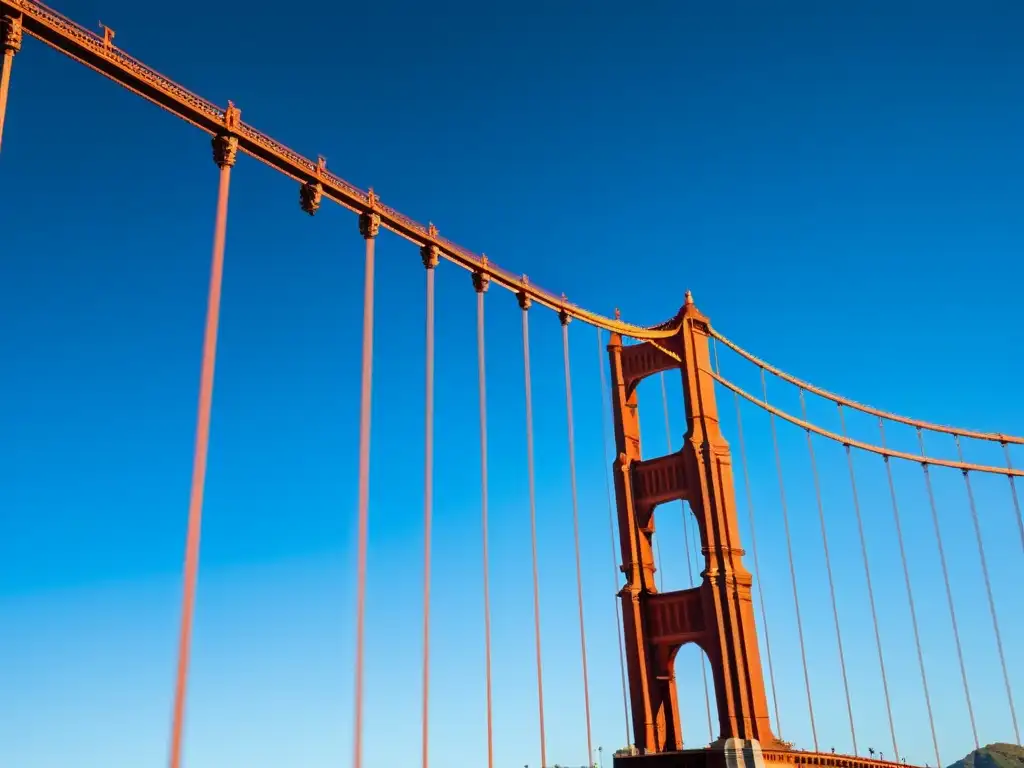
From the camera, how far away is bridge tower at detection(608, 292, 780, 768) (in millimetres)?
36156

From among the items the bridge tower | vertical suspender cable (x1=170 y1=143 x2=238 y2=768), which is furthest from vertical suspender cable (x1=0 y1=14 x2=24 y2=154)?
the bridge tower

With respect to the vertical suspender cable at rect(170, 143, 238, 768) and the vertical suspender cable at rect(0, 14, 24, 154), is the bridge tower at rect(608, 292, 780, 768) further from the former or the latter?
the vertical suspender cable at rect(0, 14, 24, 154)

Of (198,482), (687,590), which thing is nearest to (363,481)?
(198,482)

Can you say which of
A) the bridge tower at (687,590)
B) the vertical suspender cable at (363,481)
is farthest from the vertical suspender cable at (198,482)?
the bridge tower at (687,590)

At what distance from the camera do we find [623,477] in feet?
140

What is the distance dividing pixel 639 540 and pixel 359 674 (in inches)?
981

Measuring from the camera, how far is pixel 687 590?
39.1m

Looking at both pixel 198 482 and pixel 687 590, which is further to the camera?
pixel 687 590

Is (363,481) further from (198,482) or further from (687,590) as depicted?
(687,590)

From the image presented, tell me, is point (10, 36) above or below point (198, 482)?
above

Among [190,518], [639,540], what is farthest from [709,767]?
[190,518]

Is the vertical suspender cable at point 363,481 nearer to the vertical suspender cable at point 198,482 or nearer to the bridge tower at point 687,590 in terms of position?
the vertical suspender cable at point 198,482

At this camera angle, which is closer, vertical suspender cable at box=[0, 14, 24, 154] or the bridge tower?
vertical suspender cable at box=[0, 14, 24, 154]

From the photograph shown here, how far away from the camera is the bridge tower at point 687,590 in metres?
36.2
